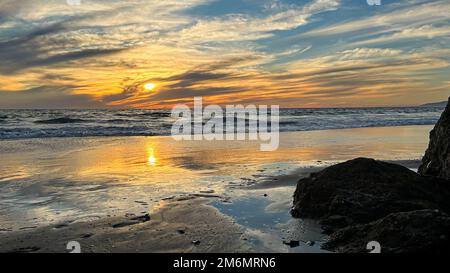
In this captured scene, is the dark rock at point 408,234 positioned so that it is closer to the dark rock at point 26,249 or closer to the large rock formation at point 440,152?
the large rock formation at point 440,152

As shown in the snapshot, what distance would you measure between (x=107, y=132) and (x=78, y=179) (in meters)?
16.8

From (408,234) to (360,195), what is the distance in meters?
1.55

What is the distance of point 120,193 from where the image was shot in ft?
22.4

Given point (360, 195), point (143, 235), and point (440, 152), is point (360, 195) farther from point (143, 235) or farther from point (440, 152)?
point (143, 235)

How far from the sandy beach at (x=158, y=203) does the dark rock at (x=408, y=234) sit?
1.76 ft

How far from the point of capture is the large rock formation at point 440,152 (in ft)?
19.2

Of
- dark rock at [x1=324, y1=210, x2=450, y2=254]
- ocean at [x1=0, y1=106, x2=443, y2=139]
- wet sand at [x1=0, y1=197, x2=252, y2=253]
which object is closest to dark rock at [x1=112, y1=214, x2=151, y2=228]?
wet sand at [x1=0, y1=197, x2=252, y2=253]

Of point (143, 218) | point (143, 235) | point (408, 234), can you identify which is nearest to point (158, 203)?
point (143, 218)

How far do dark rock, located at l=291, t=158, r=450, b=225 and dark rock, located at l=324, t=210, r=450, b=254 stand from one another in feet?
3.00

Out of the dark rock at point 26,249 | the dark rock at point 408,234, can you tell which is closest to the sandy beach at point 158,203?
the dark rock at point 26,249

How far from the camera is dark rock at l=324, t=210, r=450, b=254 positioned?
3338 millimetres

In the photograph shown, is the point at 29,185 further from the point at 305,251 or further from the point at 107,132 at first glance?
the point at 107,132

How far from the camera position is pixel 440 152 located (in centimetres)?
606
